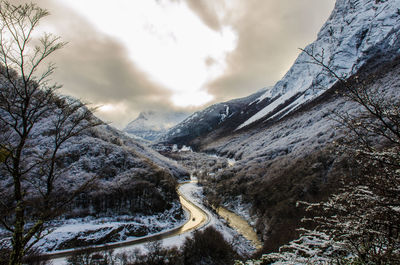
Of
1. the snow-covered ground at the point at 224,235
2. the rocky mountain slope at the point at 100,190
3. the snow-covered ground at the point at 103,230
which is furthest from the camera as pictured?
the rocky mountain slope at the point at 100,190

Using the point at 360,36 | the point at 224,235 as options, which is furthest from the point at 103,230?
the point at 360,36

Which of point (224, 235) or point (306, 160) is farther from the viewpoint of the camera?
point (306, 160)

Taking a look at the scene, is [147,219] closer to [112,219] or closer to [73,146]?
[112,219]

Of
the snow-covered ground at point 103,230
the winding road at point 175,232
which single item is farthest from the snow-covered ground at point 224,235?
the snow-covered ground at point 103,230

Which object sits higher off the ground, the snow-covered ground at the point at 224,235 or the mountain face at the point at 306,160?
the mountain face at the point at 306,160

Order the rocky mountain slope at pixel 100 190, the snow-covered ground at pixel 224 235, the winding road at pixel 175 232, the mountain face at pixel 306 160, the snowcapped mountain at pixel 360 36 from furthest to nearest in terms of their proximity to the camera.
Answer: the snowcapped mountain at pixel 360 36 → the rocky mountain slope at pixel 100 190 → the snow-covered ground at pixel 224 235 → the mountain face at pixel 306 160 → the winding road at pixel 175 232

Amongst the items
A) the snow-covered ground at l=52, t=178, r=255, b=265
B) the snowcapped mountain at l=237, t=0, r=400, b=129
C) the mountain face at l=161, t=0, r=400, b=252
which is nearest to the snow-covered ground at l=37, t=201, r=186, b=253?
the snow-covered ground at l=52, t=178, r=255, b=265

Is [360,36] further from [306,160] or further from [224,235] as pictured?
[224,235]

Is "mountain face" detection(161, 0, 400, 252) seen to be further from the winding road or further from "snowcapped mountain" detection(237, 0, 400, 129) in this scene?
the winding road

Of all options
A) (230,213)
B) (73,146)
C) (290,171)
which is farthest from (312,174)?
(73,146)

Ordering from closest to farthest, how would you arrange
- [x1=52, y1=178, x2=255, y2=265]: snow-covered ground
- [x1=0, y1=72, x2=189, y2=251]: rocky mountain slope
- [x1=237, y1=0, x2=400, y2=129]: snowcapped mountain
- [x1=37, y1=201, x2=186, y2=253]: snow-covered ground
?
[x1=52, y1=178, x2=255, y2=265]: snow-covered ground → [x1=37, y1=201, x2=186, y2=253]: snow-covered ground → [x1=0, y1=72, x2=189, y2=251]: rocky mountain slope → [x1=237, y1=0, x2=400, y2=129]: snowcapped mountain

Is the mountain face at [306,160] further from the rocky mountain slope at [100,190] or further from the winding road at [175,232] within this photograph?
the rocky mountain slope at [100,190]
